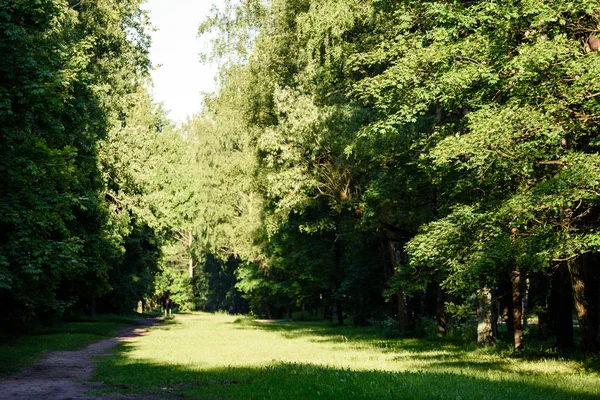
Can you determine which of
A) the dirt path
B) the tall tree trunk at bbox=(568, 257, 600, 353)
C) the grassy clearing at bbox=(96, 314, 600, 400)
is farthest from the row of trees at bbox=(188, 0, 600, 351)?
the dirt path

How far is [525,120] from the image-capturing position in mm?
14414

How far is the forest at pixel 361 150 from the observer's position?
14.6 m

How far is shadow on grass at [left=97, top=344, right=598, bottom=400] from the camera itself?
11.8m

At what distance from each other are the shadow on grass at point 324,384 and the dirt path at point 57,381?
2.40 ft

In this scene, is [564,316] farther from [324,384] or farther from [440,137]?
[324,384]

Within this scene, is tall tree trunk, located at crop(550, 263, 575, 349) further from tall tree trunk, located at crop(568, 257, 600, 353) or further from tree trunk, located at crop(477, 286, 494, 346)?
tree trunk, located at crop(477, 286, 494, 346)

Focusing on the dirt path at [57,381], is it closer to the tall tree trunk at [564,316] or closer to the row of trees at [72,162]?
the row of trees at [72,162]

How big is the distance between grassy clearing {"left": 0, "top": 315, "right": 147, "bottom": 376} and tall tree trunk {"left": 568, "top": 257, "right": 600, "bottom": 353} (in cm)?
1520

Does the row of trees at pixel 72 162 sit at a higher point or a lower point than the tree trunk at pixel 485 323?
higher

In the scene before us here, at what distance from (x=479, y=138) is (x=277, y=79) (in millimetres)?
18830

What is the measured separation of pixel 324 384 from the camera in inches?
528

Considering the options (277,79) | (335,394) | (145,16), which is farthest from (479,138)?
(145,16)

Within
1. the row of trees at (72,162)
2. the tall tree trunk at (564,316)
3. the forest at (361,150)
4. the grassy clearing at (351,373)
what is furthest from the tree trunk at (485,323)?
the row of trees at (72,162)

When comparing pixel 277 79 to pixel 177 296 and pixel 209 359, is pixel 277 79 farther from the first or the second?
pixel 177 296
